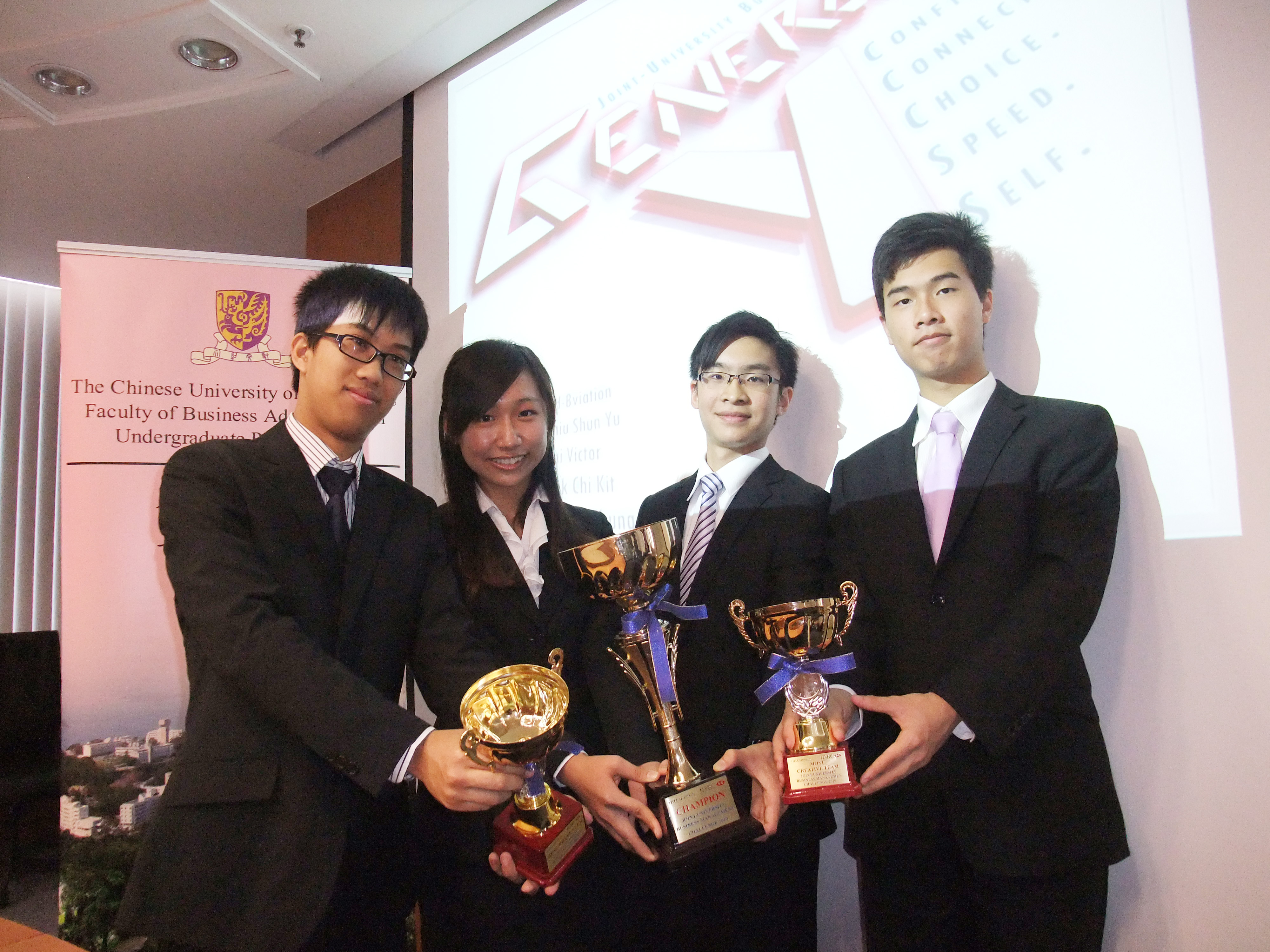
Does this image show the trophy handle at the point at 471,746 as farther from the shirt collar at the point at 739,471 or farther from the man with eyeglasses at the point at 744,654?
the shirt collar at the point at 739,471

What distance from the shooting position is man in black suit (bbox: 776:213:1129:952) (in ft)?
4.79

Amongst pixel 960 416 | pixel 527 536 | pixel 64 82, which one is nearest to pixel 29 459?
pixel 64 82

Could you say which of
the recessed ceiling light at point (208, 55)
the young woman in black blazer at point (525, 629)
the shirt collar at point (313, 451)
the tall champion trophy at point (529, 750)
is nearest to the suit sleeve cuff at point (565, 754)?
the young woman in black blazer at point (525, 629)

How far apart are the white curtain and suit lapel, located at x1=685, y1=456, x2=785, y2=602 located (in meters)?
5.41

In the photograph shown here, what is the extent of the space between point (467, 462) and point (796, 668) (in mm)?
933

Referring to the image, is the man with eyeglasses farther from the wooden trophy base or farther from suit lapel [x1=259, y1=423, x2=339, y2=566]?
suit lapel [x1=259, y1=423, x2=339, y2=566]

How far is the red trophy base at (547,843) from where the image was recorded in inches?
53.7

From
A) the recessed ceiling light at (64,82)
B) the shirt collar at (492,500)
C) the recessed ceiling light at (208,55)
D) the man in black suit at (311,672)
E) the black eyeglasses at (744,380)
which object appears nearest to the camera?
the man in black suit at (311,672)

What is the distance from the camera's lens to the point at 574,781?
154cm

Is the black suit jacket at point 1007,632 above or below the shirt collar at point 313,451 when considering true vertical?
below

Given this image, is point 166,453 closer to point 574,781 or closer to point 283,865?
point 283,865

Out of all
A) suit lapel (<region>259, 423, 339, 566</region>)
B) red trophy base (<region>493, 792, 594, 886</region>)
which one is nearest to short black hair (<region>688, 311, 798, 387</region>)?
suit lapel (<region>259, 423, 339, 566</region>)

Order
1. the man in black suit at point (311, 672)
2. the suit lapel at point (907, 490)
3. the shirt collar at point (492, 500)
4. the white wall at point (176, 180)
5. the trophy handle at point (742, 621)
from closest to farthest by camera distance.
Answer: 1. the man in black suit at point (311, 672)
2. the trophy handle at point (742, 621)
3. the suit lapel at point (907, 490)
4. the shirt collar at point (492, 500)
5. the white wall at point (176, 180)

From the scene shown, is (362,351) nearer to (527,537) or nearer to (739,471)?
(527,537)
